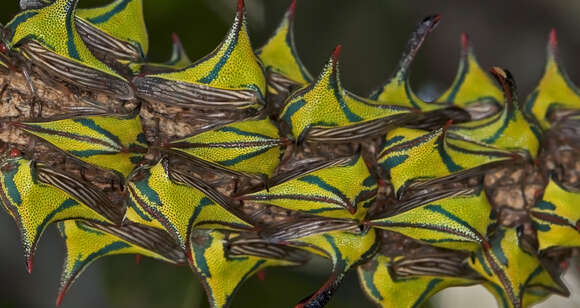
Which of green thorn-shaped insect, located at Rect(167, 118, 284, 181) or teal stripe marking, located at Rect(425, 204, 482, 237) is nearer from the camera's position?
green thorn-shaped insect, located at Rect(167, 118, 284, 181)

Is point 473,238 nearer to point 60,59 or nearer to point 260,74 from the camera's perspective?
point 260,74

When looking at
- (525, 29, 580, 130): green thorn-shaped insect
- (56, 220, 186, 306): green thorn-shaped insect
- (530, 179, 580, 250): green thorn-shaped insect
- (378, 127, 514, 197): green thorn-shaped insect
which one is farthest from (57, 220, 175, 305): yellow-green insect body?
(525, 29, 580, 130): green thorn-shaped insect

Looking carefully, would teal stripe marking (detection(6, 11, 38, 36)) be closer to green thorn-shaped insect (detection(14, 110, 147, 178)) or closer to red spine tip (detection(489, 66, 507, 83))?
green thorn-shaped insect (detection(14, 110, 147, 178))

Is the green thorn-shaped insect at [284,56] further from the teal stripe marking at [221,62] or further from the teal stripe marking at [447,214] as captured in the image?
the teal stripe marking at [447,214]

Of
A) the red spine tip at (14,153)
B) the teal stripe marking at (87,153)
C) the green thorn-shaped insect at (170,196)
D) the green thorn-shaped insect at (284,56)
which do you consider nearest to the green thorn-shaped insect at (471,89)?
the green thorn-shaped insect at (284,56)

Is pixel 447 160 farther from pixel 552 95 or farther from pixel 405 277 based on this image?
pixel 552 95

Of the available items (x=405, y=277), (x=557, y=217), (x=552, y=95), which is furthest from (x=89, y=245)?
(x=552, y=95)

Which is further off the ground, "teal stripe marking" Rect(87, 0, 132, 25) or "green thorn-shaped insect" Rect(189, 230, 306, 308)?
"teal stripe marking" Rect(87, 0, 132, 25)
